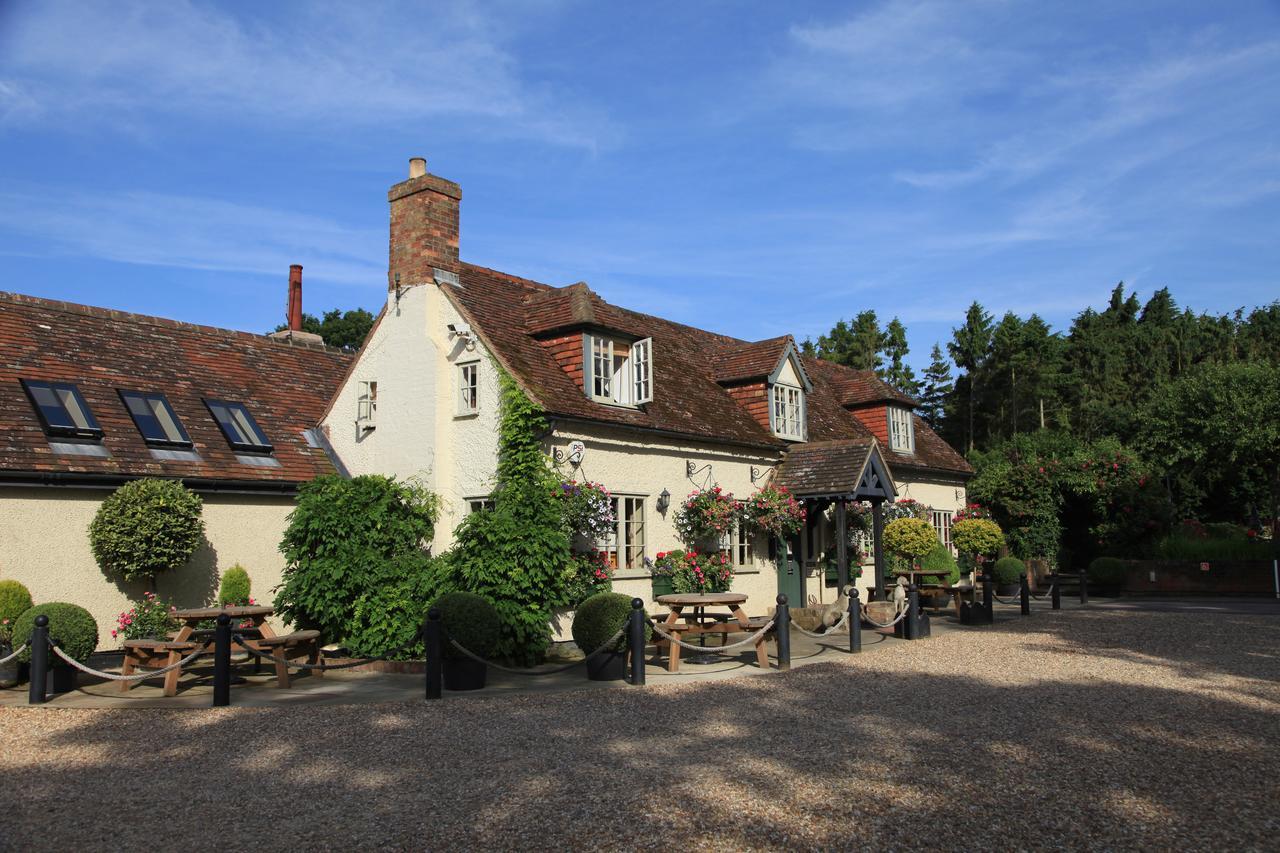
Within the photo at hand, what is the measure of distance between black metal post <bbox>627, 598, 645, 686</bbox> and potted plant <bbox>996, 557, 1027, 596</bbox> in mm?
18751

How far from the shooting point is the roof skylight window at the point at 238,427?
59.4 feet

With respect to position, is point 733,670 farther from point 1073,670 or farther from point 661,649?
point 1073,670

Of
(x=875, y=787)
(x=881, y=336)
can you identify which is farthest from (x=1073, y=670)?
(x=881, y=336)

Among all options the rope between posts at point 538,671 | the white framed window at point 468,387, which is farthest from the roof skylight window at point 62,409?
the rope between posts at point 538,671

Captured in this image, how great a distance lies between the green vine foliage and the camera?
47.4 feet

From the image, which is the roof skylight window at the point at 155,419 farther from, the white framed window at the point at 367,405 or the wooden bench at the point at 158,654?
the wooden bench at the point at 158,654

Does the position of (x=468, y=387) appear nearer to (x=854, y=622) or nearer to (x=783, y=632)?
(x=783, y=632)

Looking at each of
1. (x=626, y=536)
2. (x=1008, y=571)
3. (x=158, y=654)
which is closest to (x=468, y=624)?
(x=158, y=654)

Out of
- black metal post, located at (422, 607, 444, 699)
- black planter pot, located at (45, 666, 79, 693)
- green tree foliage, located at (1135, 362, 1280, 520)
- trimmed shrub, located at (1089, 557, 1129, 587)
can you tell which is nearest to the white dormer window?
trimmed shrub, located at (1089, 557, 1129, 587)

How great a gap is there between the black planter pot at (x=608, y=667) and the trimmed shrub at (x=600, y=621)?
0.12 metres

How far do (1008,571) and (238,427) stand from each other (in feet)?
69.4

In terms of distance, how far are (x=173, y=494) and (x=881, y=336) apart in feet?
160

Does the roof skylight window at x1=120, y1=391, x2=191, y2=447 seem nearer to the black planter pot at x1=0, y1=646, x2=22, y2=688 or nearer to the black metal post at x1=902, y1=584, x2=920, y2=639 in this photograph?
the black planter pot at x1=0, y1=646, x2=22, y2=688

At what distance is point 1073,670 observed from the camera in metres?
13.4
